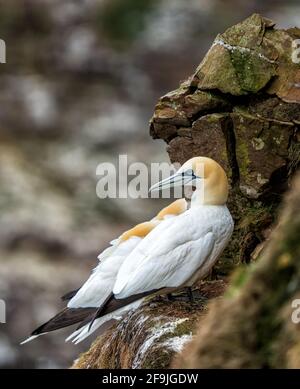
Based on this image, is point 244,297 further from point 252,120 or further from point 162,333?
point 252,120

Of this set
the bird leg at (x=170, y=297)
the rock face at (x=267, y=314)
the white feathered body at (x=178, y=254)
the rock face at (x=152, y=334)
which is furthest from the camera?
the bird leg at (x=170, y=297)

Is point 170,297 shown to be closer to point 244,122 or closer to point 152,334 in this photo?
point 152,334

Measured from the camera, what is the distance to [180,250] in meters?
8.62

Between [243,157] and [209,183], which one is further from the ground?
[243,157]

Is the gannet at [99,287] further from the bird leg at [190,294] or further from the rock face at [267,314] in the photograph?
the rock face at [267,314]

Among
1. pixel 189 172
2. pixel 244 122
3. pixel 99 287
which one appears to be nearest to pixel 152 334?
pixel 99 287

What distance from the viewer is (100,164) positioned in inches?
920

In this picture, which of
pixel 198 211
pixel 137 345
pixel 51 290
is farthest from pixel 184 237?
pixel 51 290

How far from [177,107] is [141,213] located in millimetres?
12161

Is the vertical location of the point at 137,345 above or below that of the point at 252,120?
below

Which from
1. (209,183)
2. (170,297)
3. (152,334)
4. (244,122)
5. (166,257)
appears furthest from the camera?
(244,122)

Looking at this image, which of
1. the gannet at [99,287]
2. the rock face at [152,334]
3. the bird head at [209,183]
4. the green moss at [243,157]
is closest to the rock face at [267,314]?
the rock face at [152,334]

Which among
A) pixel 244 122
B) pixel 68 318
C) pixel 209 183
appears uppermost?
pixel 244 122

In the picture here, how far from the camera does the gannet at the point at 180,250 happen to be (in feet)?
28.0
